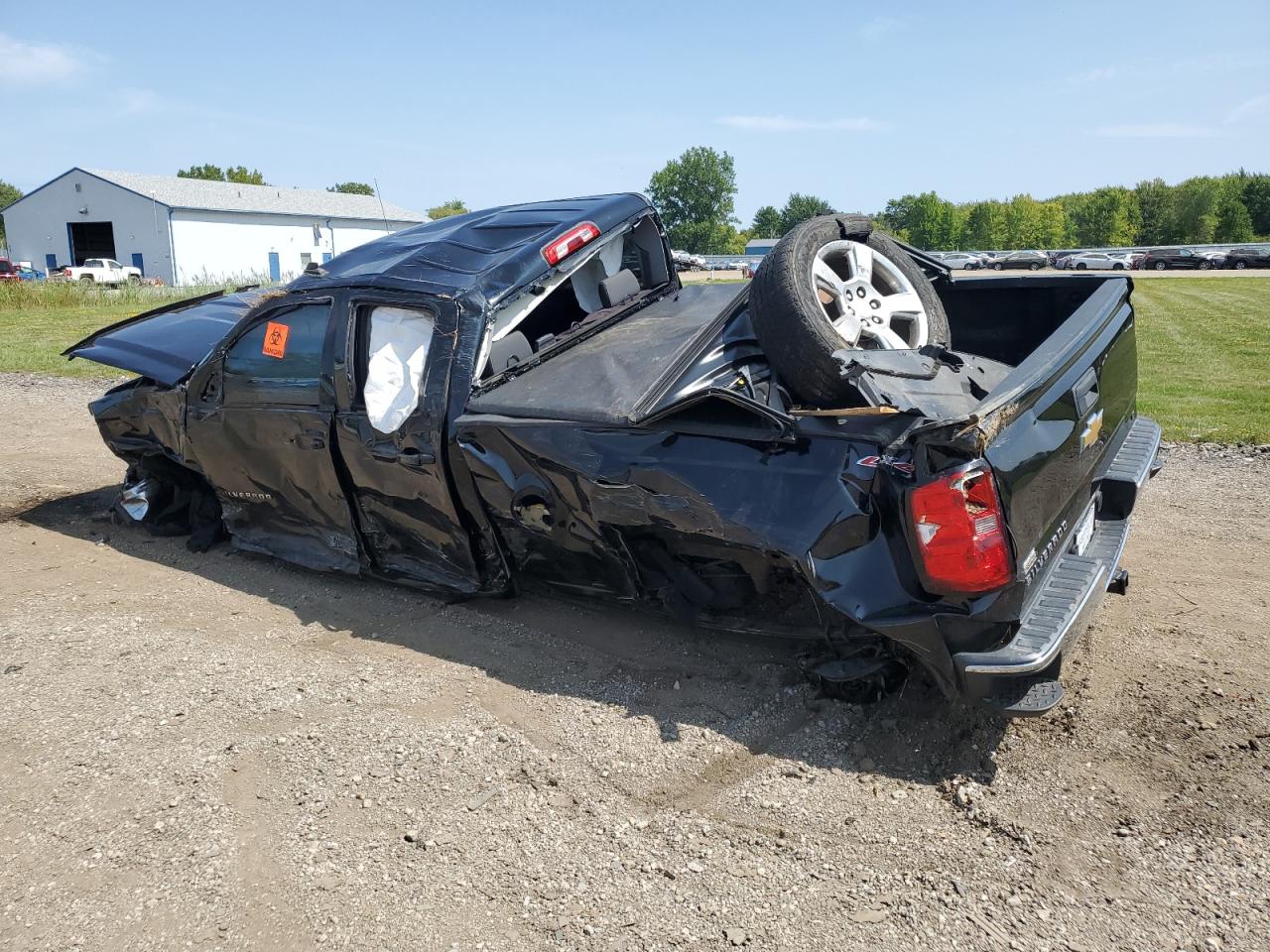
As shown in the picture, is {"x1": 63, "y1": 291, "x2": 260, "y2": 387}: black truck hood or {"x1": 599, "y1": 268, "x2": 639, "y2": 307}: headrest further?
{"x1": 63, "y1": 291, "x2": 260, "y2": 387}: black truck hood

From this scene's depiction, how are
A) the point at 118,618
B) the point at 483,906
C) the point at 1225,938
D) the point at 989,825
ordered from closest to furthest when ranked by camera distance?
the point at 1225,938, the point at 483,906, the point at 989,825, the point at 118,618

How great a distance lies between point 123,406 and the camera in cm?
560


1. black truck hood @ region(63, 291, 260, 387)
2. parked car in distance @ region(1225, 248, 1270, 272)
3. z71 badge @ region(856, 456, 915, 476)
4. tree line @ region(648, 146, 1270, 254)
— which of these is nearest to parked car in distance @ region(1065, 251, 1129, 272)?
parked car in distance @ region(1225, 248, 1270, 272)

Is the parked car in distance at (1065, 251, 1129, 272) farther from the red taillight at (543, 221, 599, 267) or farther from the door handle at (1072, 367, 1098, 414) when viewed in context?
the door handle at (1072, 367, 1098, 414)

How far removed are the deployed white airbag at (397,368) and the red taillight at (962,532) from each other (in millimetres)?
2260

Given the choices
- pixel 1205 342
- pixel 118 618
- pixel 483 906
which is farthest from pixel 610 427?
pixel 1205 342

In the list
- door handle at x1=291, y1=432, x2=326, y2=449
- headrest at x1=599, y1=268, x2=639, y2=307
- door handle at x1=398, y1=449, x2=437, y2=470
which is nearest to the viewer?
door handle at x1=398, y1=449, x2=437, y2=470

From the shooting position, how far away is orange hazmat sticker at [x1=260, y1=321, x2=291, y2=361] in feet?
15.5

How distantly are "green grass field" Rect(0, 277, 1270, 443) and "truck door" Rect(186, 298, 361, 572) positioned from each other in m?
6.53

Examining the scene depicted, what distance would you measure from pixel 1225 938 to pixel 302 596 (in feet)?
13.5

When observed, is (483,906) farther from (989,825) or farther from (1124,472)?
(1124,472)

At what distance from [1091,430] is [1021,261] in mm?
59856

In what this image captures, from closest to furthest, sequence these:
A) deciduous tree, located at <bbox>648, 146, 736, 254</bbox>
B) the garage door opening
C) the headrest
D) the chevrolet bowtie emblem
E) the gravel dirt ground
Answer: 1. the gravel dirt ground
2. the chevrolet bowtie emblem
3. the headrest
4. the garage door opening
5. deciduous tree, located at <bbox>648, 146, 736, 254</bbox>

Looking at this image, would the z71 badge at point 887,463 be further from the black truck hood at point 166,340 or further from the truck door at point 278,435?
the black truck hood at point 166,340
